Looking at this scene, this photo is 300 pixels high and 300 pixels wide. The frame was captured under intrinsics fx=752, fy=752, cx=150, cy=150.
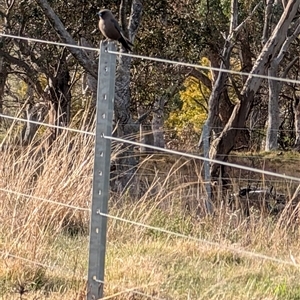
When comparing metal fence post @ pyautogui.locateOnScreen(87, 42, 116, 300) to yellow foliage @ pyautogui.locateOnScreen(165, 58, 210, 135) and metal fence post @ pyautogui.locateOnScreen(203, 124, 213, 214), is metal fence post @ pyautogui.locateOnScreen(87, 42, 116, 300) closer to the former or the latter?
metal fence post @ pyautogui.locateOnScreen(203, 124, 213, 214)

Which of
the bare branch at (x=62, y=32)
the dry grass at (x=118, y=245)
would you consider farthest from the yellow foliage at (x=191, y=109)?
the dry grass at (x=118, y=245)

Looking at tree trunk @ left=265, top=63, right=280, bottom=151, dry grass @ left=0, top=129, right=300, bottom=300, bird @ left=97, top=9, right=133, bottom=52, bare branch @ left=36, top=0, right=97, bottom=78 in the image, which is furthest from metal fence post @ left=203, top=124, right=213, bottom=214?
tree trunk @ left=265, top=63, right=280, bottom=151

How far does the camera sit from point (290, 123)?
93.6ft

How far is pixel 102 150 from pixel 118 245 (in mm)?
1600

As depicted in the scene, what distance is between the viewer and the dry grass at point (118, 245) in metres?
3.51

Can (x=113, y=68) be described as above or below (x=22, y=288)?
above

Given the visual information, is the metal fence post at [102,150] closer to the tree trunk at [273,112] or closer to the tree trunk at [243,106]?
the tree trunk at [243,106]

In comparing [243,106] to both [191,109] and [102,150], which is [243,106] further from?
[191,109]

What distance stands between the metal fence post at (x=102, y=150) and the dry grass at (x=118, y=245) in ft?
0.50

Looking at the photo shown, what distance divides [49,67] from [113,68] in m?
11.5

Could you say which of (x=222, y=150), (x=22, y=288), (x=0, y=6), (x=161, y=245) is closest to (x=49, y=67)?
(x=0, y=6)

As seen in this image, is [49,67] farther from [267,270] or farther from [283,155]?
[267,270]

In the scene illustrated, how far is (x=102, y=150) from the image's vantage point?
2895 millimetres

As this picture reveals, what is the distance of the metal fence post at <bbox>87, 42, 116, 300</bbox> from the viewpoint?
9.38 feet
